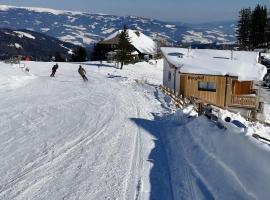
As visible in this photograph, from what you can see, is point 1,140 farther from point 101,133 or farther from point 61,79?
point 61,79

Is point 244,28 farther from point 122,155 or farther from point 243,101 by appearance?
point 122,155

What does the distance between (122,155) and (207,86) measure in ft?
68.8

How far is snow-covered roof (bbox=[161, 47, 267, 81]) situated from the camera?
Answer: 33303 mm

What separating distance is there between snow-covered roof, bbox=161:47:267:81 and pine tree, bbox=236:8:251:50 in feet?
186

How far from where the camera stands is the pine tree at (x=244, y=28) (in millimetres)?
95750

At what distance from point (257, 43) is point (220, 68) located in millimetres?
61451

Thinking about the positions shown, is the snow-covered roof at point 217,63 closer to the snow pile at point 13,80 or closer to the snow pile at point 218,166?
the snow pile at point 13,80

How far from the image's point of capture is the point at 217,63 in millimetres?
35469

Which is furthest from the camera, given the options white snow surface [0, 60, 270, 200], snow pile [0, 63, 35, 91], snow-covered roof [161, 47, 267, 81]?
snow-covered roof [161, 47, 267, 81]

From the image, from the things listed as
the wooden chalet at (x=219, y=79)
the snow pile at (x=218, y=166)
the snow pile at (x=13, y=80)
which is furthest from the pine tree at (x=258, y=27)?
the snow pile at (x=218, y=166)

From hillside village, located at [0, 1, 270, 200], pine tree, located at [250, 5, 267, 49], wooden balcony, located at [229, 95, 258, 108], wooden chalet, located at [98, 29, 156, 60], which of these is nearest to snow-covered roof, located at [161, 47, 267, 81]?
hillside village, located at [0, 1, 270, 200]

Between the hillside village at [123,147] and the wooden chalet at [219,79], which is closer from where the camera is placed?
the hillside village at [123,147]

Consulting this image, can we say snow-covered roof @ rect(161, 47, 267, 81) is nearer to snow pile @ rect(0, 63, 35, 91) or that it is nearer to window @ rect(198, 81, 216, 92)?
window @ rect(198, 81, 216, 92)

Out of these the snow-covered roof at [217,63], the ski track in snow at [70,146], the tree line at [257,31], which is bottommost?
the ski track in snow at [70,146]
